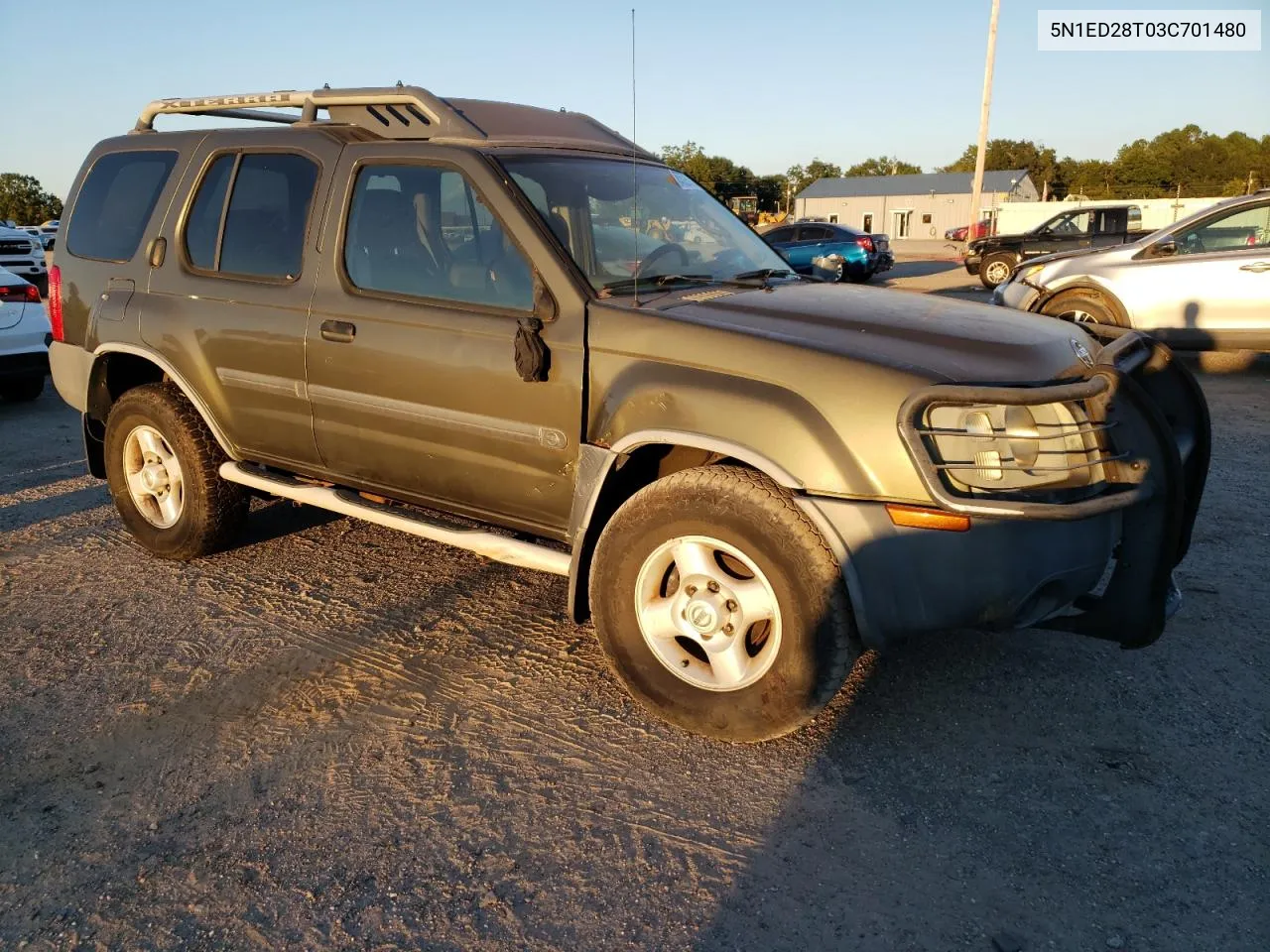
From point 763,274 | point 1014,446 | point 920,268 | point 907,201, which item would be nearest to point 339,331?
point 763,274

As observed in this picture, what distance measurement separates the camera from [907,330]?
123 inches

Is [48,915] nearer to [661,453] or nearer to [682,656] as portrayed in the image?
[682,656]

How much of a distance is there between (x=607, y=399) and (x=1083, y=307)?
26.1ft

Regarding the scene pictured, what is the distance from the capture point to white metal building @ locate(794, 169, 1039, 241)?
70812 millimetres

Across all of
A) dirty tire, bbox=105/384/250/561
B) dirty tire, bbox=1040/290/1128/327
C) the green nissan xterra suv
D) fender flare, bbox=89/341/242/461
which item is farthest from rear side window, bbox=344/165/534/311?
dirty tire, bbox=1040/290/1128/327

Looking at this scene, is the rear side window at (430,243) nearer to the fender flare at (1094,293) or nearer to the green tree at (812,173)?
the fender flare at (1094,293)

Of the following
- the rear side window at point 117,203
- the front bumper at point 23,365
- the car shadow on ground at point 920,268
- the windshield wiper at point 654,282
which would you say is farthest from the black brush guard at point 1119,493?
the car shadow on ground at point 920,268

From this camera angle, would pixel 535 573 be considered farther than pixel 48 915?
Yes

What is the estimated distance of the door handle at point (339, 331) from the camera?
3811 millimetres

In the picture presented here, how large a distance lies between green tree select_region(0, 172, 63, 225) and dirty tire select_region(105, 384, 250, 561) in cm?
5536

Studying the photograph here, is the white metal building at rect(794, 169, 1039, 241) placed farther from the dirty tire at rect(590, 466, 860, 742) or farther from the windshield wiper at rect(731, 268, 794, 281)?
the dirty tire at rect(590, 466, 860, 742)

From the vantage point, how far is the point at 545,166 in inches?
150

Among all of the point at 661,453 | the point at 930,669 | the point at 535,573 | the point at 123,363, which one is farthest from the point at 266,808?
the point at 123,363

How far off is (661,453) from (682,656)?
71 centimetres
